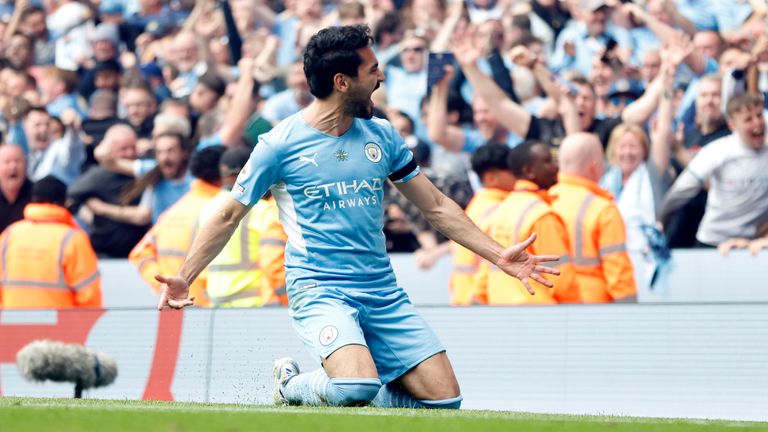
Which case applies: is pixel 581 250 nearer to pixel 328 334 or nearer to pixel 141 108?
pixel 328 334

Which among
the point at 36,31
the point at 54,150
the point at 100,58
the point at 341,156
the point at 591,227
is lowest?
the point at 591,227

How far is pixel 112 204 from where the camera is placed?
14391 mm

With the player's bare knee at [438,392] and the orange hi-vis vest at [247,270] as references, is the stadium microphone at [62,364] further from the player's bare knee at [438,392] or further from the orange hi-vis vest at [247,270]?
the player's bare knee at [438,392]

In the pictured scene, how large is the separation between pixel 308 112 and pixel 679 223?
5840 millimetres

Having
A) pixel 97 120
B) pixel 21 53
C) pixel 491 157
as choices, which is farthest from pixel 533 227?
pixel 21 53

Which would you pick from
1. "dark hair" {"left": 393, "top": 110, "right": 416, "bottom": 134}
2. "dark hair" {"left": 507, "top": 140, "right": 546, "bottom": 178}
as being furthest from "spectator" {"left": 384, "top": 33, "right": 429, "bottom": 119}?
"dark hair" {"left": 507, "top": 140, "right": 546, "bottom": 178}

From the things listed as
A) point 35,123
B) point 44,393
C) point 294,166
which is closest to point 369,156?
point 294,166

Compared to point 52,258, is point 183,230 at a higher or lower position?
higher

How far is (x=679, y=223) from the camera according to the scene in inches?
485

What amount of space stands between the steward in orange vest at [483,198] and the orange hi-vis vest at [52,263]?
3.11m

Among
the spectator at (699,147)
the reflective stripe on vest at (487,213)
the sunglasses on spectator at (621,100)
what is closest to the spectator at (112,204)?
the reflective stripe on vest at (487,213)

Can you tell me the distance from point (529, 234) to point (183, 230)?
2.91 metres

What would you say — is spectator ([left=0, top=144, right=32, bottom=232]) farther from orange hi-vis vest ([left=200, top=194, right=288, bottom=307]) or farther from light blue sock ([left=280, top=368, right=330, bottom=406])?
light blue sock ([left=280, top=368, right=330, bottom=406])

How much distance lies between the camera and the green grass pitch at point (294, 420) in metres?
5.61
